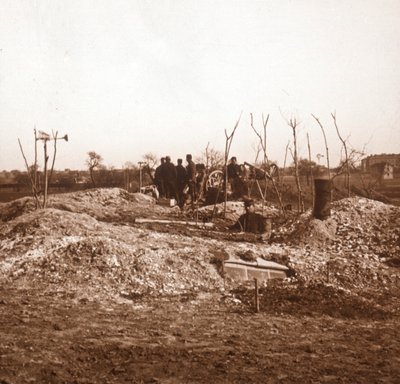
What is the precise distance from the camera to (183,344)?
4562mm

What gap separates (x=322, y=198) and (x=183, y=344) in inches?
Answer: 230

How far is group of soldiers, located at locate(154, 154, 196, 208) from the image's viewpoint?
47.4ft

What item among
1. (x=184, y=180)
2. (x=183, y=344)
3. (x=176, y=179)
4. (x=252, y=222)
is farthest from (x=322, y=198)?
(x=176, y=179)

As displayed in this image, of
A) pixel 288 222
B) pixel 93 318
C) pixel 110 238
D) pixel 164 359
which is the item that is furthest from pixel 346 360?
pixel 288 222

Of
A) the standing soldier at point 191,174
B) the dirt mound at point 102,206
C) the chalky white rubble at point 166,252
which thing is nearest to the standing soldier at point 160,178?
the dirt mound at point 102,206

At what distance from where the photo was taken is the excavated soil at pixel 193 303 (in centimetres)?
396

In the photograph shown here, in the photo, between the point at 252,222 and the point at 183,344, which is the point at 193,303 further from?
the point at 252,222

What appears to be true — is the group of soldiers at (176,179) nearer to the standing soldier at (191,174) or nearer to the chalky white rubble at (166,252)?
the standing soldier at (191,174)

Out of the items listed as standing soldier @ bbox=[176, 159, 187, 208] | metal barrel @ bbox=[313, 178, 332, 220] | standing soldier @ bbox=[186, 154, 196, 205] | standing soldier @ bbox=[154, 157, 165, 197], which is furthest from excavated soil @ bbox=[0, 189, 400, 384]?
standing soldier @ bbox=[154, 157, 165, 197]

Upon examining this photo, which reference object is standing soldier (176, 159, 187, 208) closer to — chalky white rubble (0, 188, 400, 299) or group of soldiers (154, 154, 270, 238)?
group of soldiers (154, 154, 270, 238)

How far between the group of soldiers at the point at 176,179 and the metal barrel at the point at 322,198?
5.01m

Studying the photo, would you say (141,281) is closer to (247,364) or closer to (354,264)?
(247,364)

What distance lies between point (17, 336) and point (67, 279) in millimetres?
2177

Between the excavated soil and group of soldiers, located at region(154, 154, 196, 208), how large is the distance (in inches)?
158
